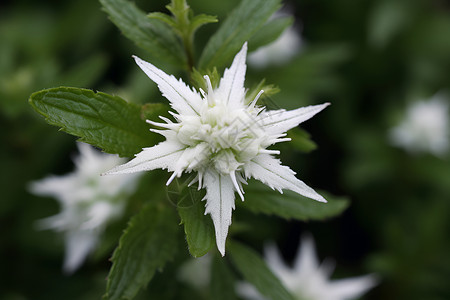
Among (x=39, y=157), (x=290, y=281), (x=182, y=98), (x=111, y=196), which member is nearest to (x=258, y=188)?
(x=182, y=98)

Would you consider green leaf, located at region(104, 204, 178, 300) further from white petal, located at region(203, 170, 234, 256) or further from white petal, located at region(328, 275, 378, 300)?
white petal, located at region(328, 275, 378, 300)

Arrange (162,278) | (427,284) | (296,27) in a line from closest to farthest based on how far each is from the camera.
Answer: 1. (162,278)
2. (427,284)
3. (296,27)

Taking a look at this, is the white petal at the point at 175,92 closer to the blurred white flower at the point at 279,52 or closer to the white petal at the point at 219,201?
the white petal at the point at 219,201

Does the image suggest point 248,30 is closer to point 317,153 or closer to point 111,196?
point 111,196

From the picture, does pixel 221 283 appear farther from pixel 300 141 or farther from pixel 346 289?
pixel 346 289


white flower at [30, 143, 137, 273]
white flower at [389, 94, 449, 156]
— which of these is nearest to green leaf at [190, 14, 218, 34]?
white flower at [30, 143, 137, 273]

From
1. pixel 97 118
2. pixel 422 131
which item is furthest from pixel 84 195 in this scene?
pixel 422 131

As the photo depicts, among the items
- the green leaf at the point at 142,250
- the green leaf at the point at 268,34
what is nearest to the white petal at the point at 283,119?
the green leaf at the point at 268,34
